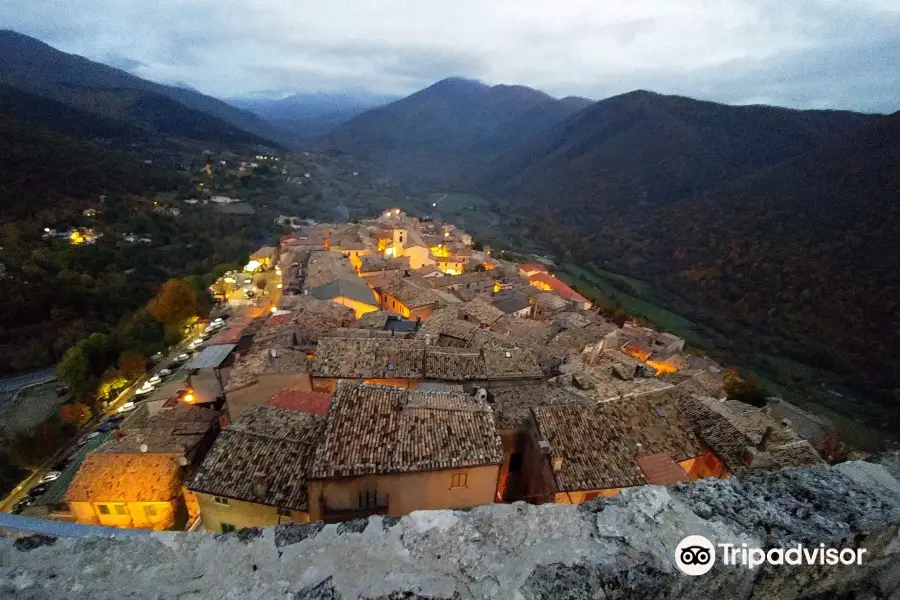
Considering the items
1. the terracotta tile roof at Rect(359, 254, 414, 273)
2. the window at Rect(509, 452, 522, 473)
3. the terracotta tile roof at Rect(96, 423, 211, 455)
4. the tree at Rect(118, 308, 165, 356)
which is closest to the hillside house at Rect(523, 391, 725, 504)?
the window at Rect(509, 452, 522, 473)

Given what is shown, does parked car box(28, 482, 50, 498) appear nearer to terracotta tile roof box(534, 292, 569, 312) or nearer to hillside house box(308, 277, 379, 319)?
hillside house box(308, 277, 379, 319)

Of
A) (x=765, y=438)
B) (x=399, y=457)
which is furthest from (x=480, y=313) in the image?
(x=399, y=457)

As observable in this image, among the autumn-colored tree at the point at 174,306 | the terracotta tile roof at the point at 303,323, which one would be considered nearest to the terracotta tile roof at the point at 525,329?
the terracotta tile roof at the point at 303,323

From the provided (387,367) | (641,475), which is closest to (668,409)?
(641,475)

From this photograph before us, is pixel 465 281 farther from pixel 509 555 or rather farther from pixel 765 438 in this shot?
pixel 509 555

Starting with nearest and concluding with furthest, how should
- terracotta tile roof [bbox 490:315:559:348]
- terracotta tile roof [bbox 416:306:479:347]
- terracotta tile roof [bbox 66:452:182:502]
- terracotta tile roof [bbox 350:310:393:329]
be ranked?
terracotta tile roof [bbox 66:452:182:502] < terracotta tile roof [bbox 416:306:479:347] < terracotta tile roof [bbox 350:310:393:329] < terracotta tile roof [bbox 490:315:559:348]

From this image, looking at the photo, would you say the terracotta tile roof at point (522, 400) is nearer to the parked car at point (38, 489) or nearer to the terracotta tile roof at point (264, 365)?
the terracotta tile roof at point (264, 365)

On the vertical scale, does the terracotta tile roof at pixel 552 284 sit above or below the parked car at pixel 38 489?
above
